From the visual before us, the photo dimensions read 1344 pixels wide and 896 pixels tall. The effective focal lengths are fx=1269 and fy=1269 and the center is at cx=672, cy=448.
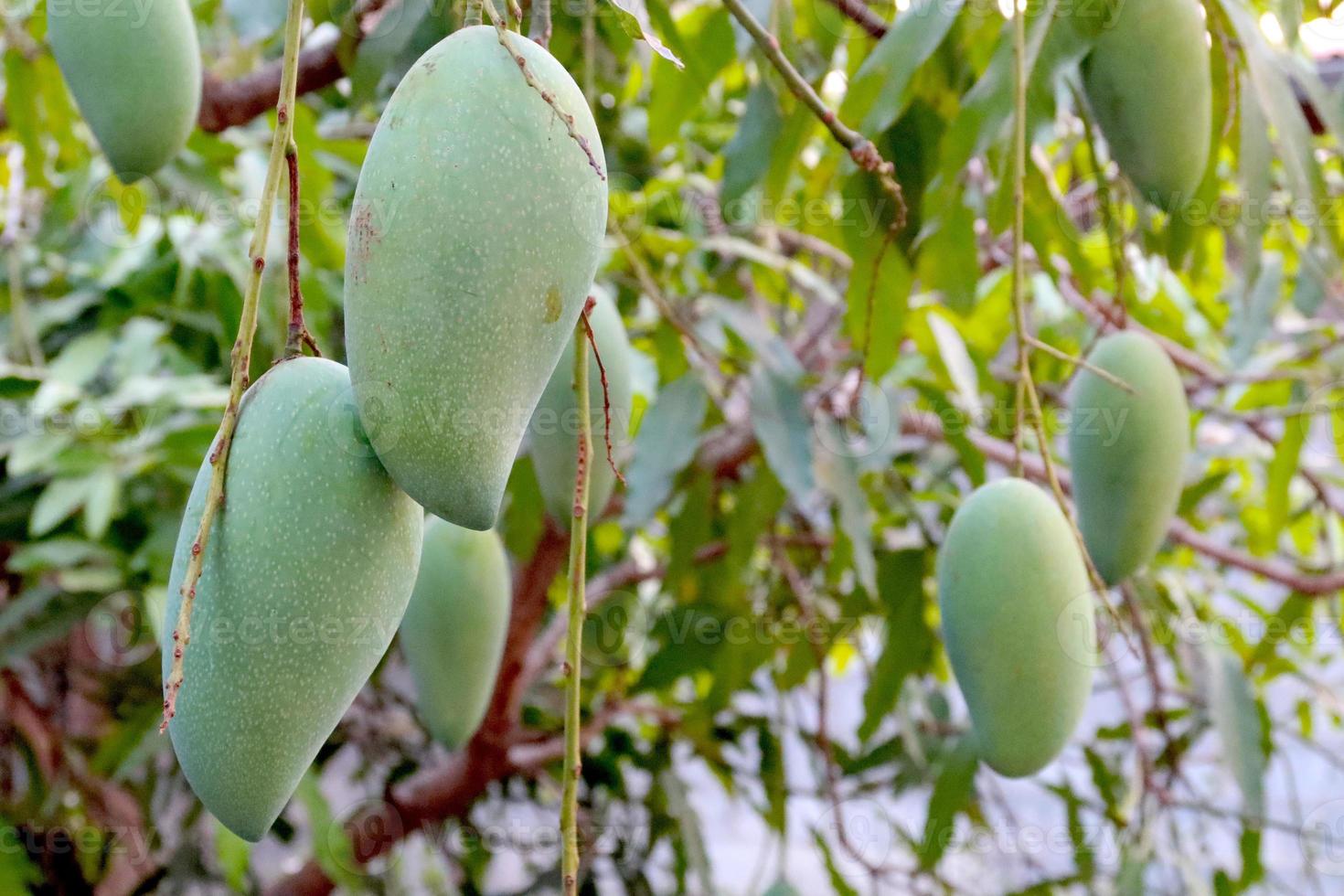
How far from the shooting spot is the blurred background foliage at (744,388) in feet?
2.28

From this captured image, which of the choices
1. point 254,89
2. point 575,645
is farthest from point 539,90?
point 254,89

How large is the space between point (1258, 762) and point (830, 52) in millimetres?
630

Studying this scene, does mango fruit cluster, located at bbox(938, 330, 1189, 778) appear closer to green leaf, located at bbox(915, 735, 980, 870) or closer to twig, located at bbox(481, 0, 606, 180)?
twig, located at bbox(481, 0, 606, 180)

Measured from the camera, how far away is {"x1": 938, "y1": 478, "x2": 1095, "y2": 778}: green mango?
49 cm

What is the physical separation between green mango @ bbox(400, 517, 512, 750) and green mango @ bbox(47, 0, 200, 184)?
8.3 inches

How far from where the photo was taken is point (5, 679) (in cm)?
109

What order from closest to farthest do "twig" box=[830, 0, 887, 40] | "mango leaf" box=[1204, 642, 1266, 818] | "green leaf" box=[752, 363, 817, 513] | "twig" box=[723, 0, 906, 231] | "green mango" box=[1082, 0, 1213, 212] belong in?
"twig" box=[723, 0, 906, 231] < "green mango" box=[1082, 0, 1213, 212] < "twig" box=[830, 0, 887, 40] < "green leaf" box=[752, 363, 817, 513] < "mango leaf" box=[1204, 642, 1266, 818]

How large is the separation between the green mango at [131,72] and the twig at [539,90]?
0.25m

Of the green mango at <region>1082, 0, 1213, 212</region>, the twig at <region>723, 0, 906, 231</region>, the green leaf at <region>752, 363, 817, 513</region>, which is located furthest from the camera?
the green leaf at <region>752, 363, 817, 513</region>


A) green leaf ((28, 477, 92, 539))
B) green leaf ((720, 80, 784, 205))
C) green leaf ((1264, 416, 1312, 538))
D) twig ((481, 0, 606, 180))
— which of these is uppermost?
twig ((481, 0, 606, 180))

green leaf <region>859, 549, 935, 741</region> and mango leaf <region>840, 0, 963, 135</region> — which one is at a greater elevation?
mango leaf <region>840, 0, 963, 135</region>

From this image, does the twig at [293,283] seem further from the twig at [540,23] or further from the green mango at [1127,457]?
the green mango at [1127,457]

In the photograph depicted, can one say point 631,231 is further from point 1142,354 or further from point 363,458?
point 363,458

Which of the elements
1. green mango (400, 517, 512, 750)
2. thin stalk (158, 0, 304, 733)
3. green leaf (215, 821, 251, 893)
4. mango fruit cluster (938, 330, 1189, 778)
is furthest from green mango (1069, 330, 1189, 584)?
green leaf (215, 821, 251, 893)
